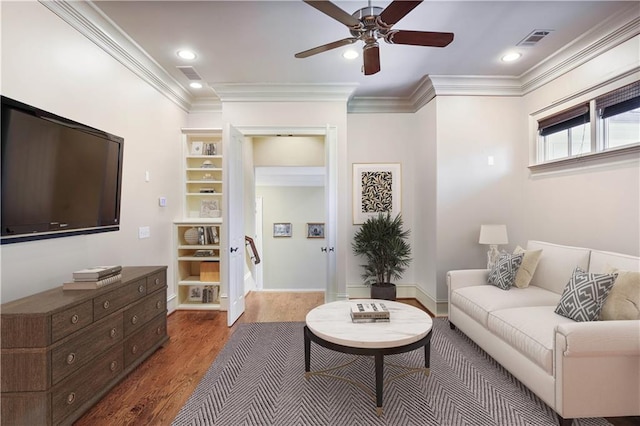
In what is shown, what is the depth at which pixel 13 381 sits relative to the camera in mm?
1666

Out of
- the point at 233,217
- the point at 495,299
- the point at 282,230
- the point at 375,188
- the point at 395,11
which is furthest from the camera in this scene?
the point at 282,230

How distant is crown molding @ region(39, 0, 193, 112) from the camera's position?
230cm

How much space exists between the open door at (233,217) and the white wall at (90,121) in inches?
30.9

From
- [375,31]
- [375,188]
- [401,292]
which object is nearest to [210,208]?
[375,188]

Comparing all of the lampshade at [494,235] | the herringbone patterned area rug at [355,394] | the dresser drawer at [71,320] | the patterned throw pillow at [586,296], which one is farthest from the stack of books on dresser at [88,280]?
the lampshade at [494,235]

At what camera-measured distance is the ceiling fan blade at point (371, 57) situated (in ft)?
7.53

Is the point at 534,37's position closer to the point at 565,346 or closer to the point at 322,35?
the point at 322,35

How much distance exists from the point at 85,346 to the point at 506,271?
3.53 meters

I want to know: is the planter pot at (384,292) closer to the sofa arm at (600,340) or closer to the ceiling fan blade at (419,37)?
the sofa arm at (600,340)

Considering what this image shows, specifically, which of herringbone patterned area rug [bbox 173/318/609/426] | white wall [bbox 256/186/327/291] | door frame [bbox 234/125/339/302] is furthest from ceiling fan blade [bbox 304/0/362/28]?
white wall [bbox 256/186/327/291]

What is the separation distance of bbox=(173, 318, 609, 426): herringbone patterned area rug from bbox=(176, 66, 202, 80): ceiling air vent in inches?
120

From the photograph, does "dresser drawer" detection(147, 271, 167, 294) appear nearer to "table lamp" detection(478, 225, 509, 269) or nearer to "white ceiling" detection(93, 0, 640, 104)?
"white ceiling" detection(93, 0, 640, 104)

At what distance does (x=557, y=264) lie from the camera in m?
2.86

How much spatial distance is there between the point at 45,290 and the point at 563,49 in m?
4.99
